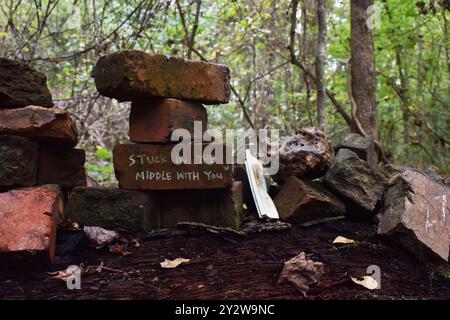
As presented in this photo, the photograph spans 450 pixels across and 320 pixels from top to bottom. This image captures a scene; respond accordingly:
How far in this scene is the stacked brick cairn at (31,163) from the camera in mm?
2836

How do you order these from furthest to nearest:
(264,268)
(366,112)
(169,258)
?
(366,112) → (169,258) → (264,268)

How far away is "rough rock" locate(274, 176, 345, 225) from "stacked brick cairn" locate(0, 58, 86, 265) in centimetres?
166

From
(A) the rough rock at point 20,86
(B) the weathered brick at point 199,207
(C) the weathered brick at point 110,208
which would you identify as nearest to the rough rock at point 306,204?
(B) the weathered brick at point 199,207

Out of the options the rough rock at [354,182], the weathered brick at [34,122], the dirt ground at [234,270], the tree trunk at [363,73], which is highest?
the tree trunk at [363,73]

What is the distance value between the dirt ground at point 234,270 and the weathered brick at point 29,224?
138mm

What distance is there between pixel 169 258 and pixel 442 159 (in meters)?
7.18

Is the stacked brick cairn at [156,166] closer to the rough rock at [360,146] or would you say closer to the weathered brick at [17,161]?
the weathered brick at [17,161]

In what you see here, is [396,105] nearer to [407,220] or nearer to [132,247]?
[407,220]

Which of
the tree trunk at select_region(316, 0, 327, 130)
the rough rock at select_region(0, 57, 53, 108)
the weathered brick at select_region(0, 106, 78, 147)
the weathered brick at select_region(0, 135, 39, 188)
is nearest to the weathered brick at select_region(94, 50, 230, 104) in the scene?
the weathered brick at select_region(0, 106, 78, 147)

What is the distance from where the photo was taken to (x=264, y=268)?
284 cm

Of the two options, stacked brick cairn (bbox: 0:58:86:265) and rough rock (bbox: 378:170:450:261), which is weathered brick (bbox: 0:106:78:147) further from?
rough rock (bbox: 378:170:450:261)

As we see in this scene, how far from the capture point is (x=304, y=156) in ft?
12.4

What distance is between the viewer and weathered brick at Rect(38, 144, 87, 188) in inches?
140

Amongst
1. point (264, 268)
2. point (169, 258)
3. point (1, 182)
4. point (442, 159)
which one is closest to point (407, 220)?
point (264, 268)
